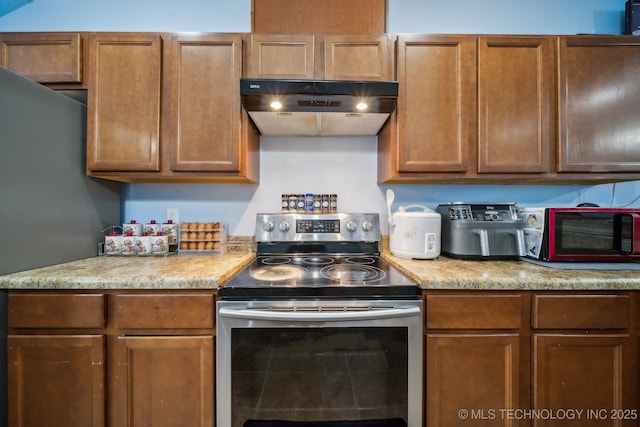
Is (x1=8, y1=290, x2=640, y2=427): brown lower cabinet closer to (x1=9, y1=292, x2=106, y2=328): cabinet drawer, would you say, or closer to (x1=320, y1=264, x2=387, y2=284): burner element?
(x1=9, y1=292, x2=106, y2=328): cabinet drawer

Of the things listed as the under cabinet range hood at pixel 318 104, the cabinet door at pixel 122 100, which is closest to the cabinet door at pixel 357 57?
the under cabinet range hood at pixel 318 104

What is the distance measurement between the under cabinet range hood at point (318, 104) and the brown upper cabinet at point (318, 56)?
0.17 m

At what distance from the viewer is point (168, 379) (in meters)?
1.08

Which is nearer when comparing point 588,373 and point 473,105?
point 588,373

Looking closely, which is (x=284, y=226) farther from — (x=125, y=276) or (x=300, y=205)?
(x=125, y=276)

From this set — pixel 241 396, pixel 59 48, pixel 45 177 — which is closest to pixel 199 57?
pixel 59 48

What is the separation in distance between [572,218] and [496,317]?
781 millimetres

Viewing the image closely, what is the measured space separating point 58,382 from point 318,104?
5.52ft

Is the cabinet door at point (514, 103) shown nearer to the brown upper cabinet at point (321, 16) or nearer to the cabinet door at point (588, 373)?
the brown upper cabinet at point (321, 16)

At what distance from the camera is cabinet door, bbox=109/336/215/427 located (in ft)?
3.53

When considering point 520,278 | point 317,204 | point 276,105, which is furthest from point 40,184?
point 520,278

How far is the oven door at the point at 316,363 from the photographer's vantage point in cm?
107

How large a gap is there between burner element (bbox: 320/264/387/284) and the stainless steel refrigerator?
1343mm

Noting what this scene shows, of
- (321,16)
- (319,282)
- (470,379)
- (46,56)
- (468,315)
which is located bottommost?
(470,379)
